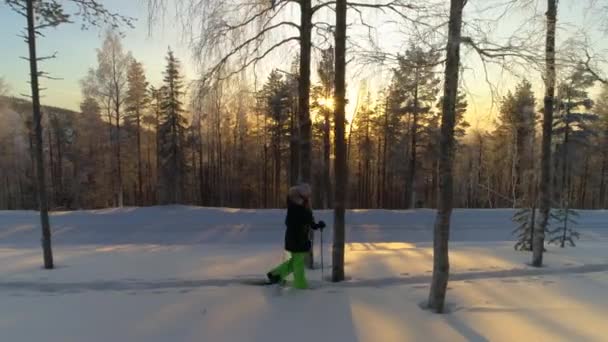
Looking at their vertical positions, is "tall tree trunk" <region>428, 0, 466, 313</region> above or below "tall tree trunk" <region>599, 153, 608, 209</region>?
above

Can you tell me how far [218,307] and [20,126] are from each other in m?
42.2

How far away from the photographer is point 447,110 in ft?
15.6

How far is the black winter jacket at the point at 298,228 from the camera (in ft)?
19.3

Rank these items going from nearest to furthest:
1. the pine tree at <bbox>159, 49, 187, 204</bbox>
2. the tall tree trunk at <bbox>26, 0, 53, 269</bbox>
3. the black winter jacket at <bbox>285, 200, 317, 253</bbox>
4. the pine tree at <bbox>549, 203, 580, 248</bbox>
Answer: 1. the black winter jacket at <bbox>285, 200, 317, 253</bbox>
2. the tall tree trunk at <bbox>26, 0, 53, 269</bbox>
3. the pine tree at <bbox>549, 203, 580, 248</bbox>
4. the pine tree at <bbox>159, 49, 187, 204</bbox>

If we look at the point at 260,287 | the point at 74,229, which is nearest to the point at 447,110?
the point at 260,287

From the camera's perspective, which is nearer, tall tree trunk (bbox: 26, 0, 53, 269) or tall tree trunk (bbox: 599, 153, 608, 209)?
tall tree trunk (bbox: 26, 0, 53, 269)

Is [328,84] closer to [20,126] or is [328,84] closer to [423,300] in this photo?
[423,300]

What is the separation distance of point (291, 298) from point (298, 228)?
103 cm

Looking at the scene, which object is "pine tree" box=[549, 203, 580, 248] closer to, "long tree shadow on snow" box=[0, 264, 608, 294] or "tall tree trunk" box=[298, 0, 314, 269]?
"long tree shadow on snow" box=[0, 264, 608, 294]

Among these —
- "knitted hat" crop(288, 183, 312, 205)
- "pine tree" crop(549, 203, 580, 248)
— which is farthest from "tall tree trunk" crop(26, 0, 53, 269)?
"pine tree" crop(549, 203, 580, 248)

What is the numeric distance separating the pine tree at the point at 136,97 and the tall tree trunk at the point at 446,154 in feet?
87.6

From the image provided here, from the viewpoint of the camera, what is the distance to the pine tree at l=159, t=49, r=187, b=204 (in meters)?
30.4

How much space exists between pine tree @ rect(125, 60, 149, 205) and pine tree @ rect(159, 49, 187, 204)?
1.60 metres

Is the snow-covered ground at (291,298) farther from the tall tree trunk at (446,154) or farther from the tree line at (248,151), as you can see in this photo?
the tree line at (248,151)
